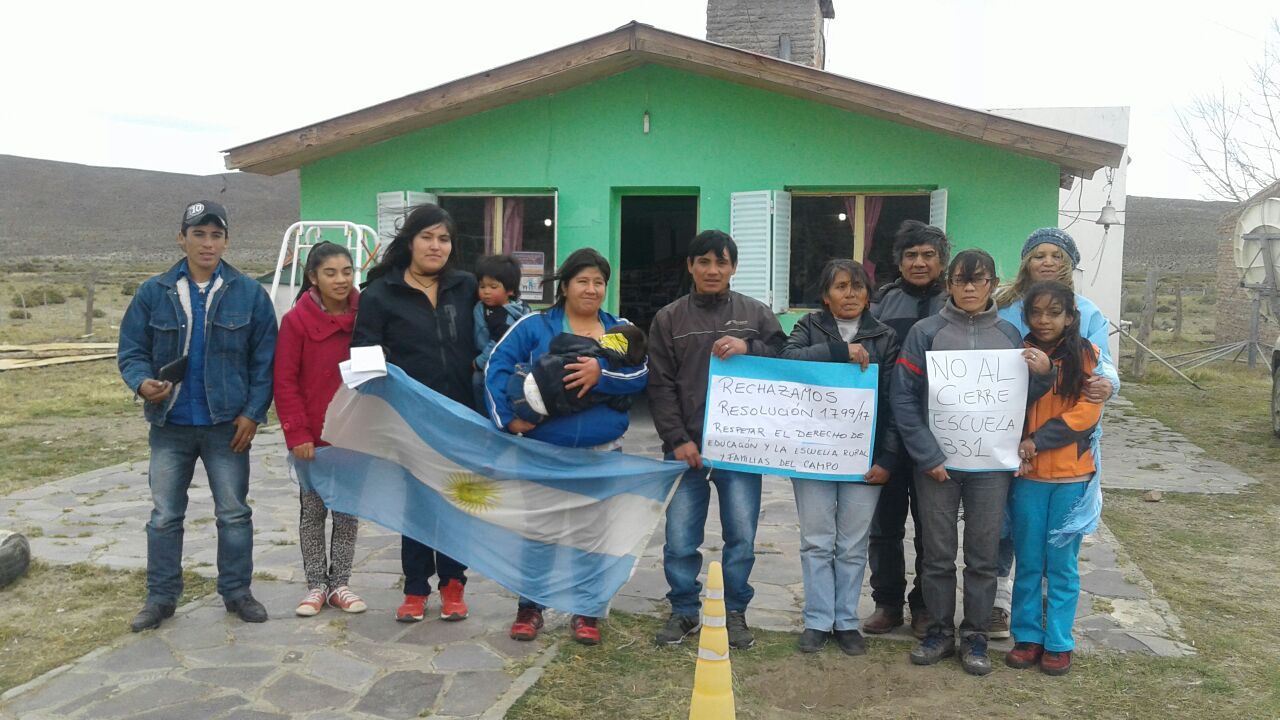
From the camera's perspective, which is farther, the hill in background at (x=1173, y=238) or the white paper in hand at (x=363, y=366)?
the hill in background at (x=1173, y=238)

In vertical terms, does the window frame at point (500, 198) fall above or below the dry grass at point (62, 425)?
above

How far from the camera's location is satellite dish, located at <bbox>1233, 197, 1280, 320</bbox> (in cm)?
1585

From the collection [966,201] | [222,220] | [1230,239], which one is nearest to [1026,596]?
[222,220]

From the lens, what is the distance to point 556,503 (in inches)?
181


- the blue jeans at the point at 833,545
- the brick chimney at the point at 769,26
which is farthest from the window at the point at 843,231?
the brick chimney at the point at 769,26

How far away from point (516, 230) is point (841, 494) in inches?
292

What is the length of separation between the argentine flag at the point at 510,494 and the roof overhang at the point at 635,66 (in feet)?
19.3

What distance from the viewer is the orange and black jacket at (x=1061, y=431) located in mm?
4137

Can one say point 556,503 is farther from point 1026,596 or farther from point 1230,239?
point 1230,239

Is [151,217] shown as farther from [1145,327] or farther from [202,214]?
[202,214]

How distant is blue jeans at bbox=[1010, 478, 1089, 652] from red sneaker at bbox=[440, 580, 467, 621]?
2.65 metres

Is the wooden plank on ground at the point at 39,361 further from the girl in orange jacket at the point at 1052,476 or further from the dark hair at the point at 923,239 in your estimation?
the girl in orange jacket at the point at 1052,476

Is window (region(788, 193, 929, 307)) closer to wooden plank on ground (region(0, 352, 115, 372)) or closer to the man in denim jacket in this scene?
the man in denim jacket

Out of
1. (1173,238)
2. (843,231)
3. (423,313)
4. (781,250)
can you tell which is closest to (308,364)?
(423,313)
